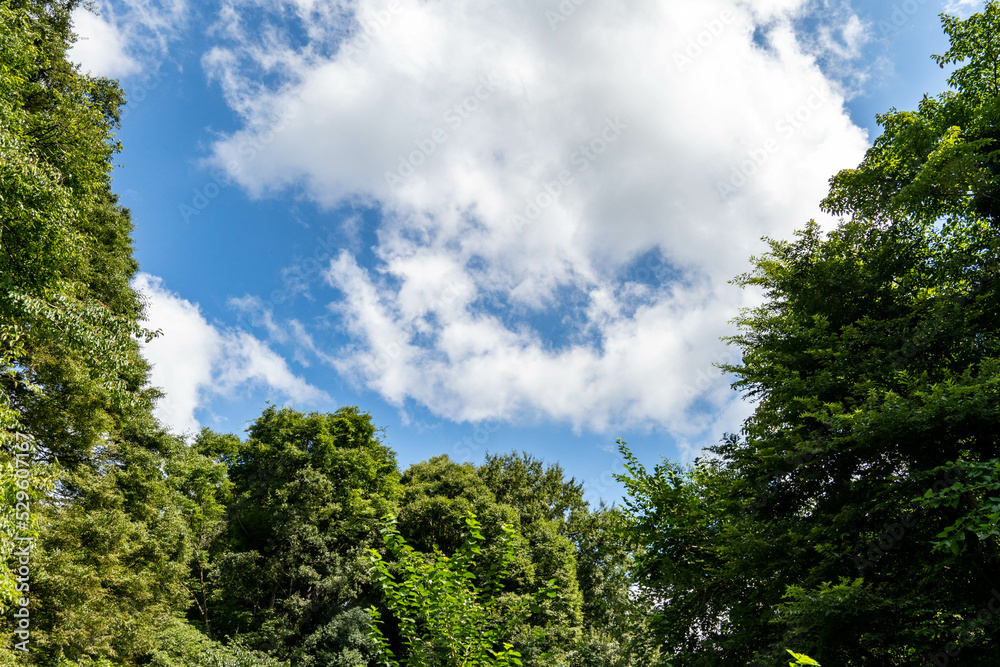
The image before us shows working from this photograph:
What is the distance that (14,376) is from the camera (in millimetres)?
12039

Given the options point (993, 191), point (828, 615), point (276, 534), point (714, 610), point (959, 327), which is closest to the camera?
point (828, 615)

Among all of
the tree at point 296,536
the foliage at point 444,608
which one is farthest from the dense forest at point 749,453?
the tree at point 296,536

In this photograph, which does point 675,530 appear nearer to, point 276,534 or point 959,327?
point 959,327

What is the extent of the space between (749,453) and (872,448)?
229cm

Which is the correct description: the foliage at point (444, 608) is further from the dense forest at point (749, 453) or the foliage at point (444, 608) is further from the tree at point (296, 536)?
the tree at point (296, 536)

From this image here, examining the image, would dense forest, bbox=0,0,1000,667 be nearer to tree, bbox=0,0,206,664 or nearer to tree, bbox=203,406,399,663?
tree, bbox=0,0,206,664

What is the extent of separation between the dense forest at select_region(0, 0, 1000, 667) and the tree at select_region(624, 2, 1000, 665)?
43mm

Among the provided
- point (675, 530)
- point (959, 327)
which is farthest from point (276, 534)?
point (959, 327)

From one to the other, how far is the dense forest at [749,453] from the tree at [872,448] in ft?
0.14

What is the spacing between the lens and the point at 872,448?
7.83 m

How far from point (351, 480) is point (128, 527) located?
522 inches

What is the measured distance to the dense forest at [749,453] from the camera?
6.38 m

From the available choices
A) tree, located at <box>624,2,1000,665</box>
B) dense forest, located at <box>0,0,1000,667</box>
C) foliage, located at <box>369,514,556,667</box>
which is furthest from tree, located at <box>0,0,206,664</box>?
tree, located at <box>624,2,1000,665</box>

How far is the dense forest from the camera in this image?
20.9 feet
